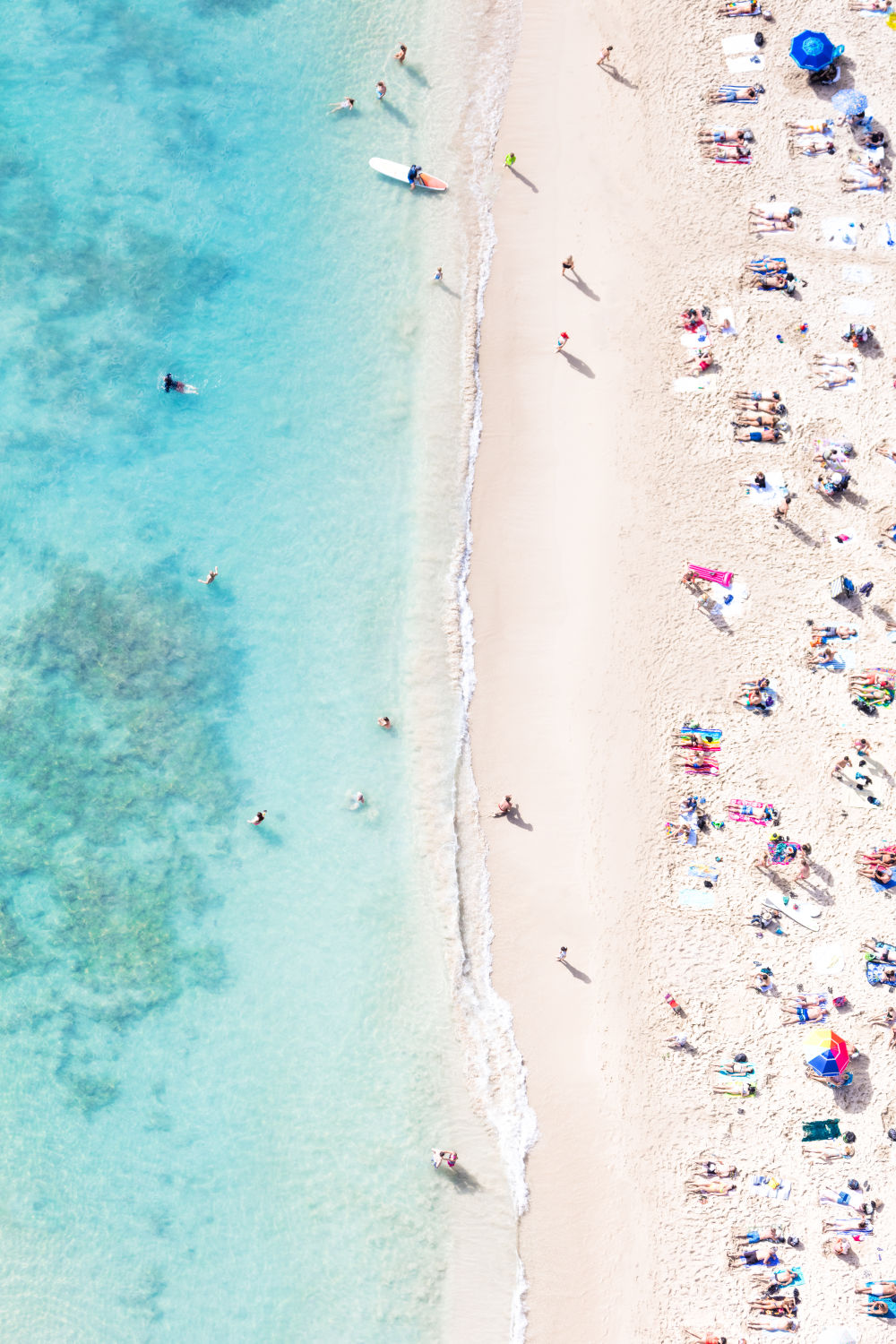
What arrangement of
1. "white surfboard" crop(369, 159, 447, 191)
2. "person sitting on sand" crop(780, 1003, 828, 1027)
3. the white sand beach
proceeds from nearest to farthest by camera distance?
the white sand beach < "person sitting on sand" crop(780, 1003, 828, 1027) < "white surfboard" crop(369, 159, 447, 191)

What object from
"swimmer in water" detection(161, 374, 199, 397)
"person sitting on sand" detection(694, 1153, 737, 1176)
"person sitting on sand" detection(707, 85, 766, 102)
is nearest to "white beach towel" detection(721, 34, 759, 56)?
"person sitting on sand" detection(707, 85, 766, 102)

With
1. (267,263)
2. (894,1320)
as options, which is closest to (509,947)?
(894,1320)

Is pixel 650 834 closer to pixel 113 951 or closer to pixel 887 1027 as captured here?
pixel 887 1027

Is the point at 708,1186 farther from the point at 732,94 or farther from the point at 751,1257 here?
the point at 732,94

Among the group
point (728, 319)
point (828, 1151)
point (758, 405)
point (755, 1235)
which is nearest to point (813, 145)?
point (728, 319)

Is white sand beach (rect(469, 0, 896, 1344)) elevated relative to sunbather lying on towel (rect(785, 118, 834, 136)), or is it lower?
lower

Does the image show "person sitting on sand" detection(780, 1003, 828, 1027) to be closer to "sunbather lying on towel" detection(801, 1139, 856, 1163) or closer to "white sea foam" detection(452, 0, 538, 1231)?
"sunbather lying on towel" detection(801, 1139, 856, 1163)

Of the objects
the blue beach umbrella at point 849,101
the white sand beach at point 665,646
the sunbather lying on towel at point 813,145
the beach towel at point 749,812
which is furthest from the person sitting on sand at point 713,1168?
the blue beach umbrella at point 849,101
